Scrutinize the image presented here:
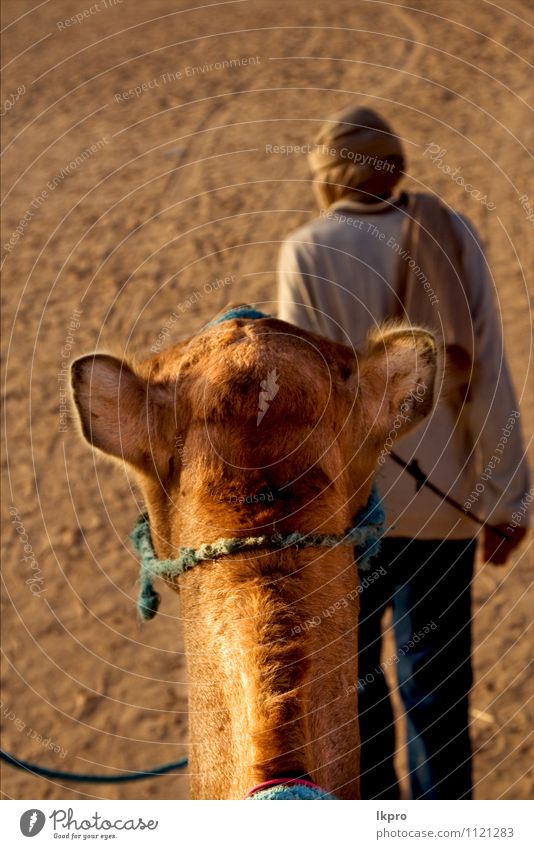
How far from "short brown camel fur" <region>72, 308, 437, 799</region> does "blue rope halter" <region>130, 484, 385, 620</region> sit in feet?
0.06

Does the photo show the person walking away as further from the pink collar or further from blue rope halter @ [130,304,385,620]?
the pink collar

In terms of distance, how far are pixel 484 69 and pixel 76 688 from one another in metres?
8.20

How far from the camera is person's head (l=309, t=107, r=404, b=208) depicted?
303 cm

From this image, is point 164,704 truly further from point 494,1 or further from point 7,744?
point 494,1

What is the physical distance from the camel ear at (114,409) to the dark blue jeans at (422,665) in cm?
135

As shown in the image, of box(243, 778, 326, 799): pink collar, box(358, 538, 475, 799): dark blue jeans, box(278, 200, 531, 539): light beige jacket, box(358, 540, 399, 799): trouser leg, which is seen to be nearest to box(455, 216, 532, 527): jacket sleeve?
box(278, 200, 531, 539): light beige jacket

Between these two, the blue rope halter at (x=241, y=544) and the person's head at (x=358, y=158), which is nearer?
the blue rope halter at (x=241, y=544)

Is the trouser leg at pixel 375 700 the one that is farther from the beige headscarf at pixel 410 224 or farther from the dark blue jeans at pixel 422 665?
the beige headscarf at pixel 410 224

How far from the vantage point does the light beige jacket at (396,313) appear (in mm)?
3055

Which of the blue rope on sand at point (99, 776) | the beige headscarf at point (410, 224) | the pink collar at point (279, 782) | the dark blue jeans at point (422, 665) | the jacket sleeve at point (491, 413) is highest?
the beige headscarf at point (410, 224)

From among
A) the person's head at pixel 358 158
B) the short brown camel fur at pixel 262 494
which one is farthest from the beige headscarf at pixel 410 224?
the short brown camel fur at pixel 262 494

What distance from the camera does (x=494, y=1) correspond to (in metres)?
10.2

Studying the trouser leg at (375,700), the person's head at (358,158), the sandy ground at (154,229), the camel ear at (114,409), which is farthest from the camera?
the sandy ground at (154,229)
